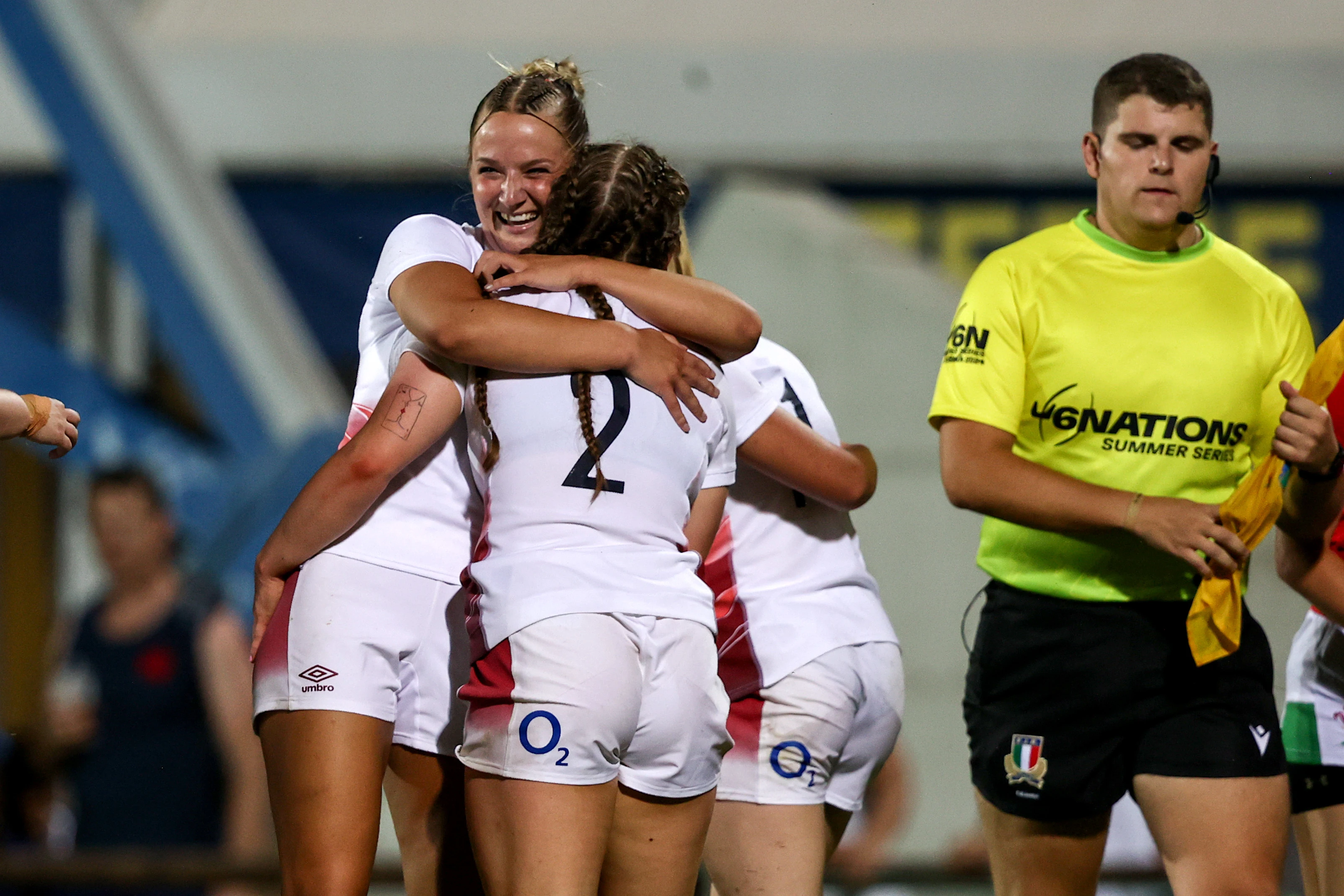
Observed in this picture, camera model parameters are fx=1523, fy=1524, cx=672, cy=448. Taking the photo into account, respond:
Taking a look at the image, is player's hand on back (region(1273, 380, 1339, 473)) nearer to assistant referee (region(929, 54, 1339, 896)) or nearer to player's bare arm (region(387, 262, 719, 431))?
assistant referee (region(929, 54, 1339, 896))

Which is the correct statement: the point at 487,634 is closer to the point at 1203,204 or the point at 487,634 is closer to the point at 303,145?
the point at 1203,204

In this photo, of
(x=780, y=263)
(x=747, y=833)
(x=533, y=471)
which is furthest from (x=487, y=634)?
(x=780, y=263)

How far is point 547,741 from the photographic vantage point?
2209 mm

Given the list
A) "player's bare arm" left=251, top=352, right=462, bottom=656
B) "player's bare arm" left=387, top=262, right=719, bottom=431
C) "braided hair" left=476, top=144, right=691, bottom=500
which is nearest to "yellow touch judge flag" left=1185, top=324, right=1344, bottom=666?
"player's bare arm" left=387, top=262, right=719, bottom=431

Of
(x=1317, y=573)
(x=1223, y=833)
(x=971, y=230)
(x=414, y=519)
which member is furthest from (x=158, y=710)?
(x=971, y=230)

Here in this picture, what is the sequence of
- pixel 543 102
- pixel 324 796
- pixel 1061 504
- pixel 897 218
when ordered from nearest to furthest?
pixel 324 796 < pixel 543 102 < pixel 1061 504 < pixel 897 218

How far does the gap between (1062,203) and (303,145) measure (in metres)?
3.66

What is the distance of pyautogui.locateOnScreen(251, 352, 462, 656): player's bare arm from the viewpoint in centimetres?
248

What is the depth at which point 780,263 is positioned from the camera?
6254 millimetres

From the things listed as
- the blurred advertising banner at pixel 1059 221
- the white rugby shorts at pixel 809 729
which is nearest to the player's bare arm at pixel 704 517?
the white rugby shorts at pixel 809 729

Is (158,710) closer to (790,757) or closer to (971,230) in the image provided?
(790,757)

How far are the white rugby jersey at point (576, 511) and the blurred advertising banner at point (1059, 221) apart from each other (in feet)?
17.0

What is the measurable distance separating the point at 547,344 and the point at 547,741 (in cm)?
59

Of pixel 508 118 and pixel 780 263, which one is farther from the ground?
pixel 780 263
